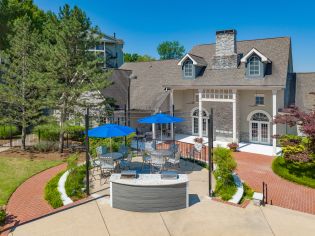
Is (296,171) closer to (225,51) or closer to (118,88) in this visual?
(225,51)

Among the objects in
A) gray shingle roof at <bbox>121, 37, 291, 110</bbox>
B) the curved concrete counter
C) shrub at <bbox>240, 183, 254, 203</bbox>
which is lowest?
shrub at <bbox>240, 183, 254, 203</bbox>

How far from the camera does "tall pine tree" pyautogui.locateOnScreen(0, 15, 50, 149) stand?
22.6 meters

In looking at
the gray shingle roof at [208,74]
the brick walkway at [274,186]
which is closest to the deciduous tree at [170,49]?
the gray shingle roof at [208,74]

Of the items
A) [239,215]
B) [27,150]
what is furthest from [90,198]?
[27,150]

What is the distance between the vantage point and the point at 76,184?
558 inches

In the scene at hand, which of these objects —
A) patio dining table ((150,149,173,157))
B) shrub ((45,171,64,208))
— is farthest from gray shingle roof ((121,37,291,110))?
shrub ((45,171,64,208))

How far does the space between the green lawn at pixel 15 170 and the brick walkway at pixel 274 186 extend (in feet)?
40.5

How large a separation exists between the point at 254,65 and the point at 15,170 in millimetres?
19950

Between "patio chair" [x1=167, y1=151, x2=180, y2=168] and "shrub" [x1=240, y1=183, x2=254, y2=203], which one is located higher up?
"patio chair" [x1=167, y1=151, x2=180, y2=168]

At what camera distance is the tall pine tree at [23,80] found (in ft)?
74.3

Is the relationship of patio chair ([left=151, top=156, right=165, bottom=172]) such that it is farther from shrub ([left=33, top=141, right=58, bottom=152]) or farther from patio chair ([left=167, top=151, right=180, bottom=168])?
shrub ([left=33, top=141, right=58, bottom=152])

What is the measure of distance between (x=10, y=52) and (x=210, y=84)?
1677cm

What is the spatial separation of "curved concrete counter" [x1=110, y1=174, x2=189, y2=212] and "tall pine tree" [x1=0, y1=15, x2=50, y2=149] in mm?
13049

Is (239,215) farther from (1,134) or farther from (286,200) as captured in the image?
(1,134)
